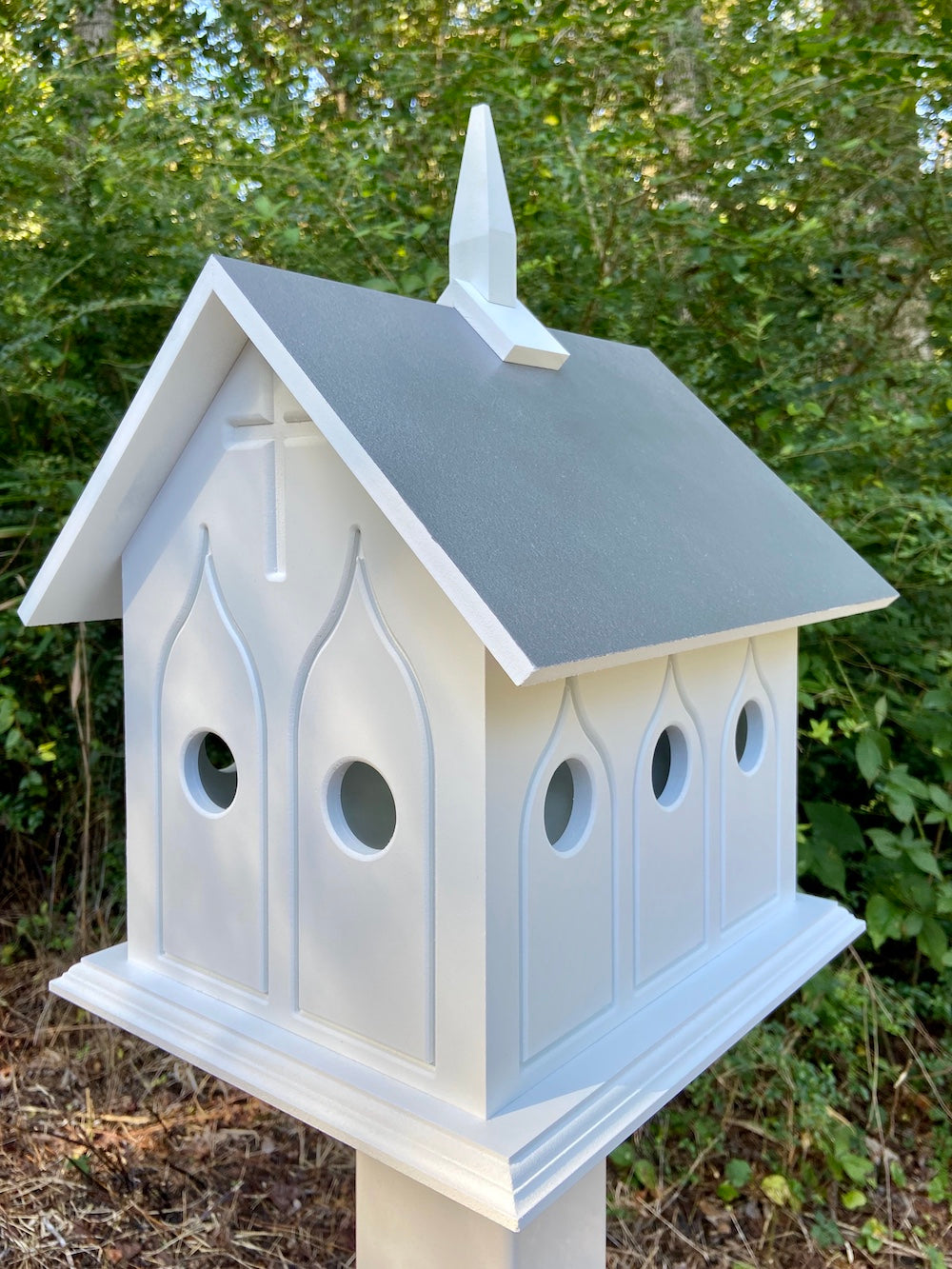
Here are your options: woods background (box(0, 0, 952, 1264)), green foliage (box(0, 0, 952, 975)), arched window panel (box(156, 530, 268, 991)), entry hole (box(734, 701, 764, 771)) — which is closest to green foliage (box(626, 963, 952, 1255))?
woods background (box(0, 0, 952, 1264))

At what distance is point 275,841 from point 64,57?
2120 millimetres

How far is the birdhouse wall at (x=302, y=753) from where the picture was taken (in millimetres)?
831

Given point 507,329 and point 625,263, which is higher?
point 625,263

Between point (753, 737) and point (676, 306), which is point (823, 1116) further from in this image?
point (676, 306)

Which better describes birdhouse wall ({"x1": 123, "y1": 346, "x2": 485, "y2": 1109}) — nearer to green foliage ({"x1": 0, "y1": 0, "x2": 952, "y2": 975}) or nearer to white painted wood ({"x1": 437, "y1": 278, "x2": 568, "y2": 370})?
white painted wood ({"x1": 437, "y1": 278, "x2": 568, "y2": 370})

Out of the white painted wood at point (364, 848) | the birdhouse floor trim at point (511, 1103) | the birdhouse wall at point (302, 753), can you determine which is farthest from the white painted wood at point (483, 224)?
the birdhouse floor trim at point (511, 1103)

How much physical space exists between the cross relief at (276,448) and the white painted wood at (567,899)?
323mm

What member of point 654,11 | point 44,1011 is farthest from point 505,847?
point 654,11

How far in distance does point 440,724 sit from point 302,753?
20 centimetres

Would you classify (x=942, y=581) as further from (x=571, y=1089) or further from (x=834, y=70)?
(x=571, y=1089)

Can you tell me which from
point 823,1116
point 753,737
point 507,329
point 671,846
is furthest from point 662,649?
point 823,1116

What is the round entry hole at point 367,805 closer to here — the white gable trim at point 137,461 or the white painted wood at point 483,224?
the white gable trim at point 137,461

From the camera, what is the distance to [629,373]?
1327 mm

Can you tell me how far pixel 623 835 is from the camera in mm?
1008
